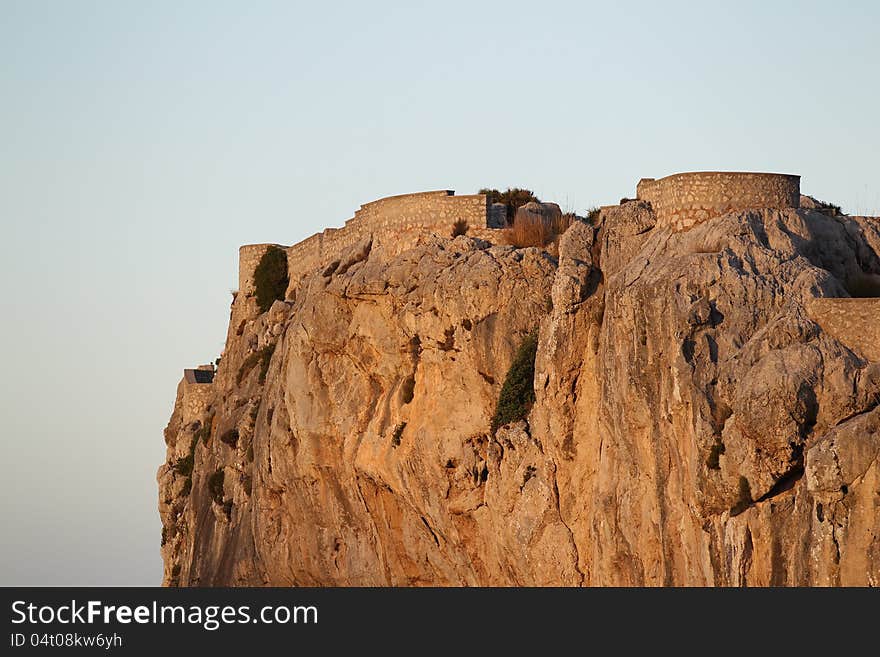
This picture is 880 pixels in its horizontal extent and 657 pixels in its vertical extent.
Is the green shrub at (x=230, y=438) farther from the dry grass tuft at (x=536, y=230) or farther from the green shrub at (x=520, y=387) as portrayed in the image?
the green shrub at (x=520, y=387)

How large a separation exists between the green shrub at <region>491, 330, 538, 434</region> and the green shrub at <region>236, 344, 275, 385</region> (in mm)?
14268

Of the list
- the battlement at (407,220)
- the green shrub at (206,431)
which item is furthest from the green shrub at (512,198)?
the green shrub at (206,431)

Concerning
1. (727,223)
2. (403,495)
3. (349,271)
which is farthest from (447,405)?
(727,223)

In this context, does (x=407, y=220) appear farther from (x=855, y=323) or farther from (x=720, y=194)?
(x=855, y=323)

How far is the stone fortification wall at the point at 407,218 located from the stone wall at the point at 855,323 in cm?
1402

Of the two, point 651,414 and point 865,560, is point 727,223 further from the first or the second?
point 865,560

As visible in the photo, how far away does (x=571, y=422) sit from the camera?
44.3 meters

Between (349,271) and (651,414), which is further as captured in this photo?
(349,271)

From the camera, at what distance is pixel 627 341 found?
135 feet

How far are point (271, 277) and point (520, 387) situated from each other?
18962mm

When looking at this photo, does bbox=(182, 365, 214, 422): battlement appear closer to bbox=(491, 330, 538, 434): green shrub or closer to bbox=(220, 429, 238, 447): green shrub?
bbox=(220, 429, 238, 447): green shrub

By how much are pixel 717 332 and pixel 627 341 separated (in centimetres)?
263

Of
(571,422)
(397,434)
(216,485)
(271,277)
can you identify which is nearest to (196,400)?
(271,277)
